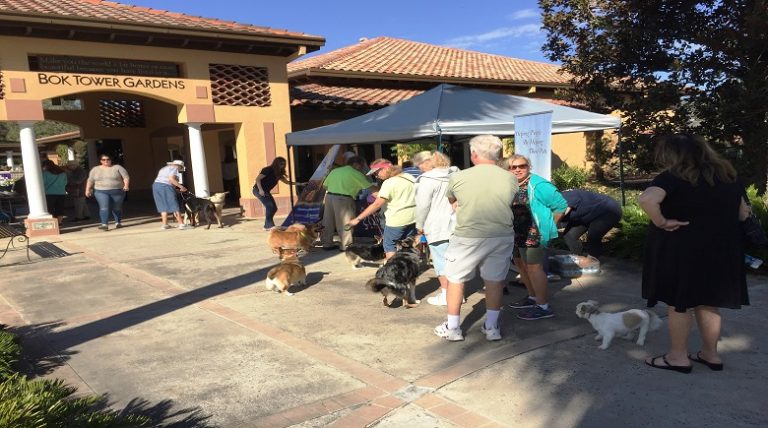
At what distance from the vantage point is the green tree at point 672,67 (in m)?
10.1

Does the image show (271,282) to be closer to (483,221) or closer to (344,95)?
(483,221)

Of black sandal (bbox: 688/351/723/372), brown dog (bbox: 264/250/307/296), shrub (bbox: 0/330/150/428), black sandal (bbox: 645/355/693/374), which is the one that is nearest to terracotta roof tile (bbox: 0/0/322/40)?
brown dog (bbox: 264/250/307/296)

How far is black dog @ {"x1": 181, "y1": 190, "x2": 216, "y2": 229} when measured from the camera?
11.0m

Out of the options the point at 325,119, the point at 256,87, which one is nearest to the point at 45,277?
the point at 256,87

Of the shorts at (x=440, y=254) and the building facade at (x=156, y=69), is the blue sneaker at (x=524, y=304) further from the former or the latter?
the building facade at (x=156, y=69)

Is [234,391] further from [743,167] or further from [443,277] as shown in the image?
[743,167]

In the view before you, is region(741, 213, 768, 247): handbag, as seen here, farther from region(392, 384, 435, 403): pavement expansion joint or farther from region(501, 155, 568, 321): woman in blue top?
region(392, 384, 435, 403): pavement expansion joint

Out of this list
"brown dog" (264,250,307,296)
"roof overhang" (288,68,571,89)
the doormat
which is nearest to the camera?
"brown dog" (264,250,307,296)

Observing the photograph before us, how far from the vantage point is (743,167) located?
10.8 meters

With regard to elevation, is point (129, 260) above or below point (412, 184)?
below

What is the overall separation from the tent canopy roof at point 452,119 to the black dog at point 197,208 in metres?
3.26

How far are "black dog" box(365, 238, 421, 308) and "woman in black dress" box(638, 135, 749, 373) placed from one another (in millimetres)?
2228

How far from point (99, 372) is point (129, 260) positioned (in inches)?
174

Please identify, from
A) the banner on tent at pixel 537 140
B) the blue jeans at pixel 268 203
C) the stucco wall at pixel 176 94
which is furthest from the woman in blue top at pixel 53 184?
the banner on tent at pixel 537 140
